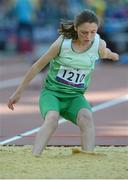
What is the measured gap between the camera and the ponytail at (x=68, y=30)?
869cm

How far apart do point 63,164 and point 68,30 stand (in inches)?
57.5

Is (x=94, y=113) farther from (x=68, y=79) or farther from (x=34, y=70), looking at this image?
(x=34, y=70)

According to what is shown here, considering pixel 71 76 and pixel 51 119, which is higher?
pixel 71 76

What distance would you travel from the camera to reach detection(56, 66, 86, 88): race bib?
8712 mm

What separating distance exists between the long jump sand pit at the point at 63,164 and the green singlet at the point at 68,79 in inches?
19.3

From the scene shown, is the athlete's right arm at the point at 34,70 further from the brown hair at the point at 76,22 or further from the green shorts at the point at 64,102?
the green shorts at the point at 64,102

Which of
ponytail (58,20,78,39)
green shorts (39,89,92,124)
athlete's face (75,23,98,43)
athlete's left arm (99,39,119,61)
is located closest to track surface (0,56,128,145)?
green shorts (39,89,92,124)

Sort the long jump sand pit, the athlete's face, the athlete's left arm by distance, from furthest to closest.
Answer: the athlete's left arm → the athlete's face → the long jump sand pit

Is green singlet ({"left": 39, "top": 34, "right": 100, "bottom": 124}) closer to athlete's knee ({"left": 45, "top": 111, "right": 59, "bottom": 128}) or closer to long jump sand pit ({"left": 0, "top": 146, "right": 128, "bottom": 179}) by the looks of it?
athlete's knee ({"left": 45, "top": 111, "right": 59, "bottom": 128})

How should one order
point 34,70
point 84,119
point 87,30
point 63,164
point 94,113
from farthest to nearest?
point 94,113 → point 84,119 → point 34,70 → point 87,30 → point 63,164

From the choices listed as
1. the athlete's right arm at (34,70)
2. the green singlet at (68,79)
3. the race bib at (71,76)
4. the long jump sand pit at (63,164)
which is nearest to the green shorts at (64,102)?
the green singlet at (68,79)

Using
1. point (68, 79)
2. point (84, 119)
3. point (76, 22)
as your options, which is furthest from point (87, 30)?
point (84, 119)

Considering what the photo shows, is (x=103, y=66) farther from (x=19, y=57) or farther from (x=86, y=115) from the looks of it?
(x=86, y=115)

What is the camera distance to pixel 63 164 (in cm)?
816
